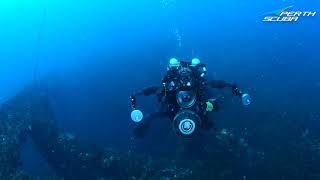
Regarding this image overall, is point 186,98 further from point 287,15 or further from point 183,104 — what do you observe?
point 287,15

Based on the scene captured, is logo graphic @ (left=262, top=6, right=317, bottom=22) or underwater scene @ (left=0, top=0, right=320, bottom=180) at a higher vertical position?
logo graphic @ (left=262, top=6, right=317, bottom=22)

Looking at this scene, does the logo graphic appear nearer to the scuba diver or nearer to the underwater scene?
the underwater scene

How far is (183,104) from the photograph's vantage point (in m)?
7.57

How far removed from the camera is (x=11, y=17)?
30.0m

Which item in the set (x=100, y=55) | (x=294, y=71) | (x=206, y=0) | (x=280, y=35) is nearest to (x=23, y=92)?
(x=100, y=55)

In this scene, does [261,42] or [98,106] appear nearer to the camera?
[98,106]

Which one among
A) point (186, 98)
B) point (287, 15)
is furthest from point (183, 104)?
point (287, 15)

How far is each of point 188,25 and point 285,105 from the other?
8694mm

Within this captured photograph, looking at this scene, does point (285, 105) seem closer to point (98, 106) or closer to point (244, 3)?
point (98, 106)

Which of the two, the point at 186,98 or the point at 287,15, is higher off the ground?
the point at 287,15

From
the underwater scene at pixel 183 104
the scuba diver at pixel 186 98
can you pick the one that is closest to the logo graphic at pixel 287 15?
the underwater scene at pixel 183 104

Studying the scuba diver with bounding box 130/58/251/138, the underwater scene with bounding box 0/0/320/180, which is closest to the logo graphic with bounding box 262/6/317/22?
the underwater scene with bounding box 0/0/320/180

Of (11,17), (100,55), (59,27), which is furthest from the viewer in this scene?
(11,17)

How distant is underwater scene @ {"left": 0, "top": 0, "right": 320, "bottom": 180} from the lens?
889cm
